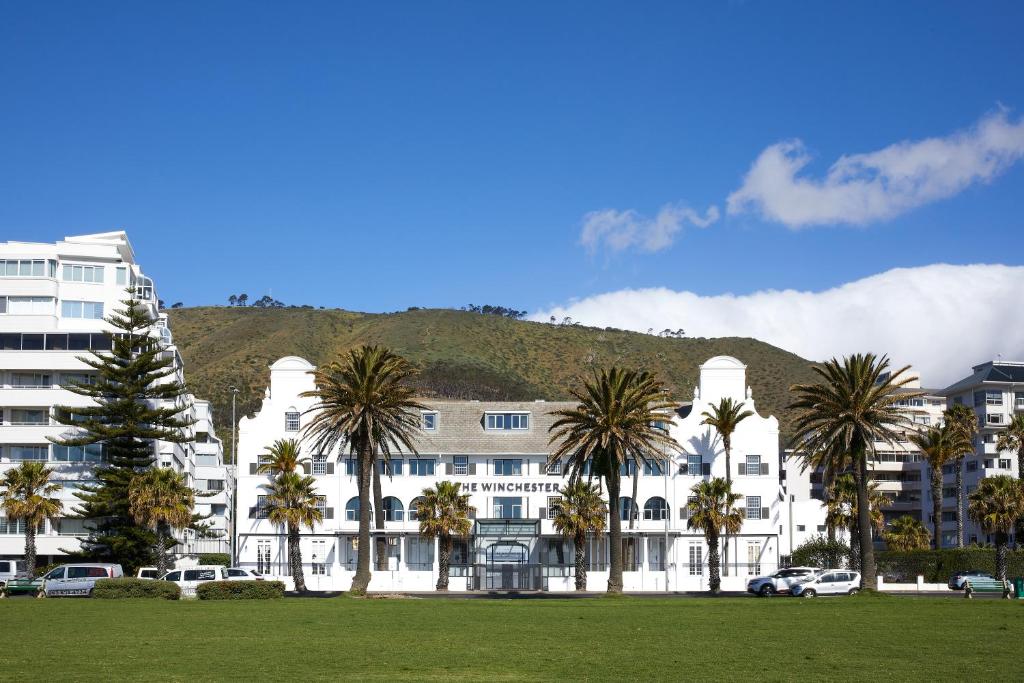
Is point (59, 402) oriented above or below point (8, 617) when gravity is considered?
above

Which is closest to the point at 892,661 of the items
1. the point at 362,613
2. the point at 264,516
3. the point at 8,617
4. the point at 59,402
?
the point at 362,613

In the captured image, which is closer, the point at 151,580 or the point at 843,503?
the point at 151,580

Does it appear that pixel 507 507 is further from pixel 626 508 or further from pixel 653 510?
pixel 653 510

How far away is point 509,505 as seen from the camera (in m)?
86.5

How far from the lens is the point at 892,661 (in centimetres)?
2775

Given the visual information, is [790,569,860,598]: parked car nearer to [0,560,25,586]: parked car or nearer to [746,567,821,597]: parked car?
[746,567,821,597]: parked car

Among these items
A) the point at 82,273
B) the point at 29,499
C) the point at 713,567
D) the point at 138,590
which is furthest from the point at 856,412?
the point at 82,273

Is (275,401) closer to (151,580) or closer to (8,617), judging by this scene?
(151,580)

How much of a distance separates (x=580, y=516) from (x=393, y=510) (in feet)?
47.3

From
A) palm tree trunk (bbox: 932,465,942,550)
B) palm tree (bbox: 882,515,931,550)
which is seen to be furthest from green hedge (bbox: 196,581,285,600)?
palm tree (bbox: 882,515,931,550)

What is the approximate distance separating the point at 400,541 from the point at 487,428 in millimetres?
10575

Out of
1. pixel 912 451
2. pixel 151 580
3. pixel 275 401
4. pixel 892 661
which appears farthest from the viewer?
pixel 912 451

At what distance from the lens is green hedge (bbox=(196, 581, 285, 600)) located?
57906 millimetres

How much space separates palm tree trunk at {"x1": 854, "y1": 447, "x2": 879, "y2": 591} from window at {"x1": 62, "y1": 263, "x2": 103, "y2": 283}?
55007 millimetres
